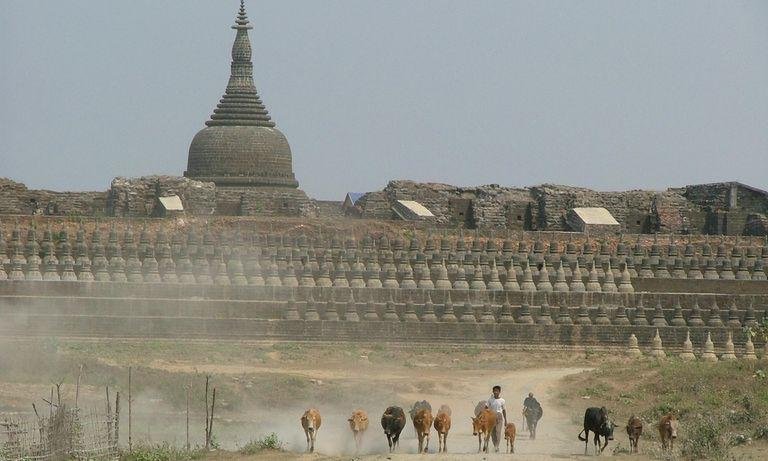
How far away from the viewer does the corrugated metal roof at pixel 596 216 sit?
60625mm

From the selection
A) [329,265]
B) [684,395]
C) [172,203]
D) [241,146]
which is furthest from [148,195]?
[684,395]

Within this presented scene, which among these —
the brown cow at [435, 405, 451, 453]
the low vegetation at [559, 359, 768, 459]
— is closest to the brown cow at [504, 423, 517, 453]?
the brown cow at [435, 405, 451, 453]

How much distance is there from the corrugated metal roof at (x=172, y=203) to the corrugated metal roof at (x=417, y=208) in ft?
21.6

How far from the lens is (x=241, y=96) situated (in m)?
70.6

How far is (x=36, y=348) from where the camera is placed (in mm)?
44188

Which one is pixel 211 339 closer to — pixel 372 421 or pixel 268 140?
pixel 372 421

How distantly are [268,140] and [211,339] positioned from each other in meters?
21.5

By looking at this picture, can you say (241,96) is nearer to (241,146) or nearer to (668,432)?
(241,146)

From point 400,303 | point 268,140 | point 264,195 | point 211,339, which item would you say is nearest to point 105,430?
point 211,339

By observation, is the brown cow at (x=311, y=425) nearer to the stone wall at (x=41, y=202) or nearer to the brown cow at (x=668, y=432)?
the brown cow at (x=668, y=432)

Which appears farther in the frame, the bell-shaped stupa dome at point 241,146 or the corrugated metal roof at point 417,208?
the bell-shaped stupa dome at point 241,146

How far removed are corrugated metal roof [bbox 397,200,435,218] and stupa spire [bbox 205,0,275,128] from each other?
10.6 meters

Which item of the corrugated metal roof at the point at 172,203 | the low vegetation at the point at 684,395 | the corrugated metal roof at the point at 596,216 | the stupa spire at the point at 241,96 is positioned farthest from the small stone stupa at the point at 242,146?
the low vegetation at the point at 684,395

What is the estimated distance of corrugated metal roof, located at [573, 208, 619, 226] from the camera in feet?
199
